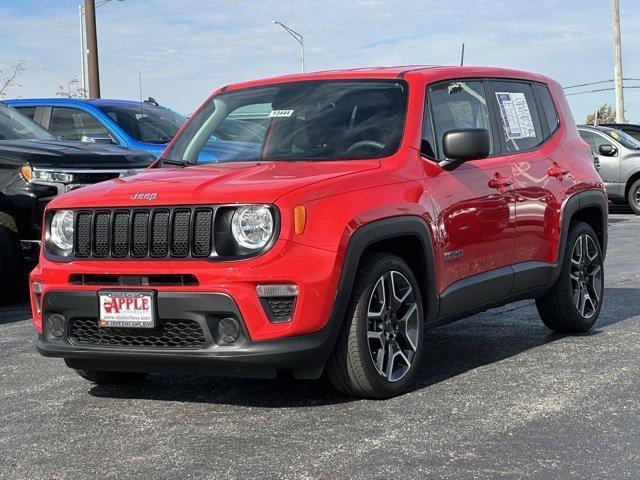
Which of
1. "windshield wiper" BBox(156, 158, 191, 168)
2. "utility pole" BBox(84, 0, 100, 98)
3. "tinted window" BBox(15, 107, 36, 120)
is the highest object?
"utility pole" BBox(84, 0, 100, 98)

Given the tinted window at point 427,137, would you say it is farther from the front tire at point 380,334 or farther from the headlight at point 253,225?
the headlight at point 253,225

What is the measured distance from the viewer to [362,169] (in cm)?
564

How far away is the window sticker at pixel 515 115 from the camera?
7043 mm

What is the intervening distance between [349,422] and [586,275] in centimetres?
309

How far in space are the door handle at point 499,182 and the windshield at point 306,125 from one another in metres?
0.72

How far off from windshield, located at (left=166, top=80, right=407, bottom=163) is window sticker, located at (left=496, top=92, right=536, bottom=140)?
99 centimetres

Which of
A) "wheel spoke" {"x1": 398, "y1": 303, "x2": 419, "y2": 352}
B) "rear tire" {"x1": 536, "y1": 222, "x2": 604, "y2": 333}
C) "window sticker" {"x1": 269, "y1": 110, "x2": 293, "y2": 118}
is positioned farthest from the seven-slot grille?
"rear tire" {"x1": 536, "y1": 222, "x2": 604, "y2": 333}

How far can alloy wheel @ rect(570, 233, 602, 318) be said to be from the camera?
24.8 feet

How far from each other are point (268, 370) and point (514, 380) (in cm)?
154

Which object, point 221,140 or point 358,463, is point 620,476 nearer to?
point 358,463

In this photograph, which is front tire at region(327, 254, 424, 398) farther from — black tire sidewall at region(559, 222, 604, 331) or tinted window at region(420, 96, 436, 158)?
black tire sidewall at region(559, 222, 604, 331)

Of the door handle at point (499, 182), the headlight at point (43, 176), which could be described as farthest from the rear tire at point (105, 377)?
the headlight at point (43, 176)

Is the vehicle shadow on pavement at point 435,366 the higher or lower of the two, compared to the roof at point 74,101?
lower

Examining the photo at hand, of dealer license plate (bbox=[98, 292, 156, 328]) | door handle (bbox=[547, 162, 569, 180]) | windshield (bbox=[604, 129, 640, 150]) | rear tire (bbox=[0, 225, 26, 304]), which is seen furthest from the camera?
windshield (bbox=[604, 129, 640, 150])
